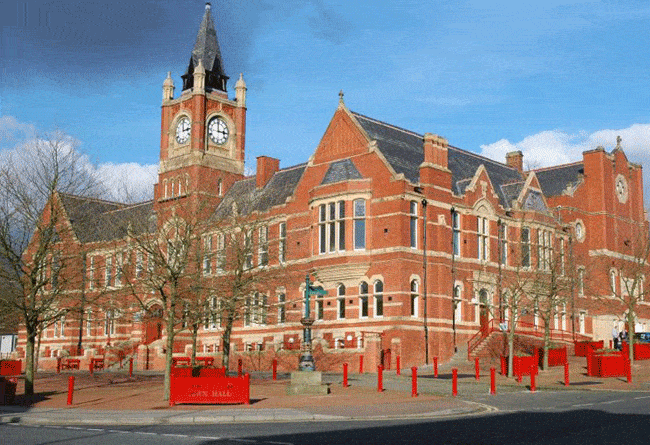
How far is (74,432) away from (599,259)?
157 feet

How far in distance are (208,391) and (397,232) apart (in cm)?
2211

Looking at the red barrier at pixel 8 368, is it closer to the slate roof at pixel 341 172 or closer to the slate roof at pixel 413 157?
the slate roof at pixel 341 172

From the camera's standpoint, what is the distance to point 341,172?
4794cm

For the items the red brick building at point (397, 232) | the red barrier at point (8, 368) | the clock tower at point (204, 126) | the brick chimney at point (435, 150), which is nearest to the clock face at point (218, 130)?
the clock tower at point (204, 126)

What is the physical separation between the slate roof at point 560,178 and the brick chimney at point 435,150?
587 inches

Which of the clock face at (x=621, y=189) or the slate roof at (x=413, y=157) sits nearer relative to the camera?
the slate roof at (x=413, y=157)

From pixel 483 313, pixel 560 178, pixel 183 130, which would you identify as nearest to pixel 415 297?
pixel 483 313

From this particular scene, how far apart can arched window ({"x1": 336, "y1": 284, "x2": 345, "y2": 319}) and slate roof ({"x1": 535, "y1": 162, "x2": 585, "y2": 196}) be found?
2078cm

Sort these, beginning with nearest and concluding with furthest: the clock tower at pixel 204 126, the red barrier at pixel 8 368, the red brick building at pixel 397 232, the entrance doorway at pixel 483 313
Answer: the red brick building at pixel 397 232 → the red barrier at pixel 8 368 → the entrance doorway at pixel 483 313 → the clock tower at pixel 204 126

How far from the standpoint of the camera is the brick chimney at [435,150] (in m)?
47.3

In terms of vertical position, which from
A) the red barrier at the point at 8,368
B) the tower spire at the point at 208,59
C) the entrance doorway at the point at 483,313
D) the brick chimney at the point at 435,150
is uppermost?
the tower spire at the point at 208,59

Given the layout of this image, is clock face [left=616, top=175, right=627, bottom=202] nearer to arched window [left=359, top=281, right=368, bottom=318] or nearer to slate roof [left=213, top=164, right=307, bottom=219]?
slate roof [left=213, top=164, right=307, bottom=219]

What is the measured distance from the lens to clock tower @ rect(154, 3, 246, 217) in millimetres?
63250

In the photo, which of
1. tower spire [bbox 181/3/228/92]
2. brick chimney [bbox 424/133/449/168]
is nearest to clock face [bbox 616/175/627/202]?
brick chimney [bbox 424/133/449/168]
